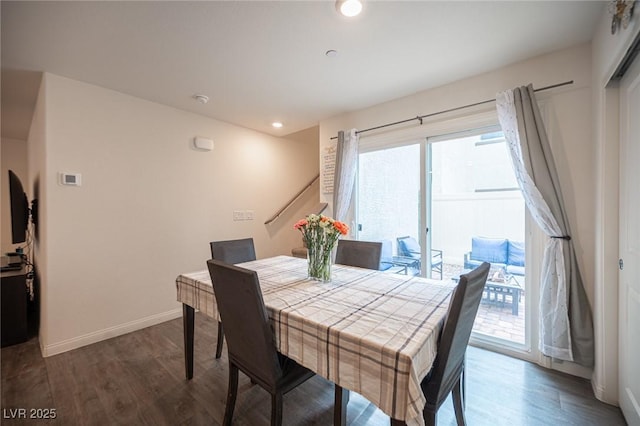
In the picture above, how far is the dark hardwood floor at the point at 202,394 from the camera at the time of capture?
152cm

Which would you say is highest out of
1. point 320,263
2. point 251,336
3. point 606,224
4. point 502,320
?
point 606,224

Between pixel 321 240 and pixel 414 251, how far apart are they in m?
1.50

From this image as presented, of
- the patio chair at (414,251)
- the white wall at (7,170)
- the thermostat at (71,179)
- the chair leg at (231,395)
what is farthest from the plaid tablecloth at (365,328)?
the white wall at (7,170)

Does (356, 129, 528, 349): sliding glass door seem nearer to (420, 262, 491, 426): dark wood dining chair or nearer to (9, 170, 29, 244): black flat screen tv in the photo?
(420, 262, 491, 426): dark wood dining chair

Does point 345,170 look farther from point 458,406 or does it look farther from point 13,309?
point 13,309

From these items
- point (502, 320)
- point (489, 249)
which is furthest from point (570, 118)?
point (502, 320)

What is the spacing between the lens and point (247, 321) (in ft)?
3.95

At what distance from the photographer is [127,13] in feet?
5.24

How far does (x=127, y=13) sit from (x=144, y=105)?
143cm

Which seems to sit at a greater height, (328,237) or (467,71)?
(467,71)

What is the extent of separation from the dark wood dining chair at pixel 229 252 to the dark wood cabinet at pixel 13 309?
1.90 metres

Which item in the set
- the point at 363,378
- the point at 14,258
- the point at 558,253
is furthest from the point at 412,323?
the point at 14,258

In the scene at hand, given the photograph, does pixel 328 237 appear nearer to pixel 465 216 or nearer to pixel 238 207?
pixel 465 216

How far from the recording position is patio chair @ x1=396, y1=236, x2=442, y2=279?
106 inches
